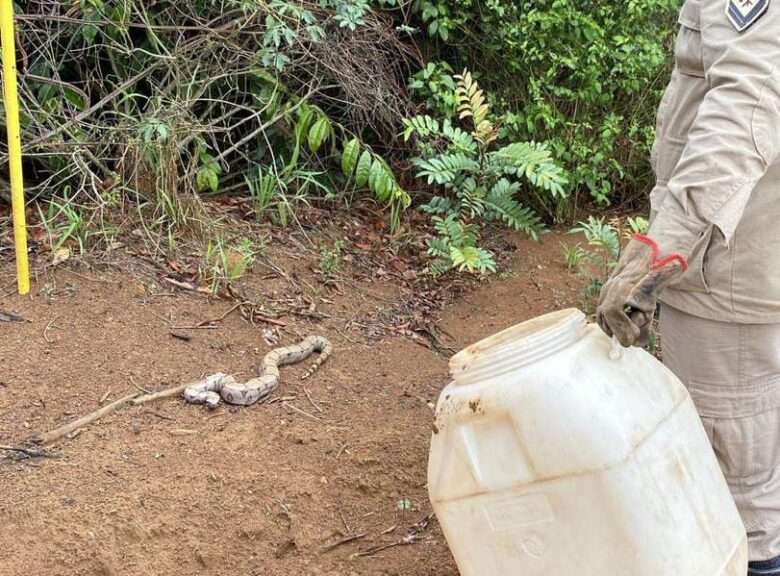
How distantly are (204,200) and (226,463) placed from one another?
2335 millimetres

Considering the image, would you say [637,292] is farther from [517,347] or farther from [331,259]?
[331,259]

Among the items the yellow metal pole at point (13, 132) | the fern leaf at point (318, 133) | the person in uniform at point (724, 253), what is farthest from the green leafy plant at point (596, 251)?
the yellow metal pole at point (13, 132)

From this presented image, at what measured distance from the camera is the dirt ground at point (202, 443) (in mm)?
3109

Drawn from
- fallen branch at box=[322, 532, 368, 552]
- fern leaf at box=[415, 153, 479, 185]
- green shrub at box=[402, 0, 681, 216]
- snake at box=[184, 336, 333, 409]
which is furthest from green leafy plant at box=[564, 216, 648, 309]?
fallen branch at box=[322, 532, 368, 552]

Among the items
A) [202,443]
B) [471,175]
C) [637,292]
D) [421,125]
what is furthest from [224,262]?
[637,292]

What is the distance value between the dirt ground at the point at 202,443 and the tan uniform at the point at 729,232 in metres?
1.07

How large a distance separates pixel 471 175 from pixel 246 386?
2362 mm

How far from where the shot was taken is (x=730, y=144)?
85.8 inches

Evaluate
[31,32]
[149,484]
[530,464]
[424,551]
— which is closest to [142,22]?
[31,32]

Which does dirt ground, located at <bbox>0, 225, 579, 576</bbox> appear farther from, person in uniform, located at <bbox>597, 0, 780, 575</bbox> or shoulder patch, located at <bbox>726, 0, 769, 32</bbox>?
shoulder patch, located at <bbox>726, 0, 769, 32</bbox>

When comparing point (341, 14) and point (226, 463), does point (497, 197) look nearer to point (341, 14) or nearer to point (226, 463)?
point (341, 14)

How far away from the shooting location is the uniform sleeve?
2182 millimetres

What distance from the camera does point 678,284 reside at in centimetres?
264

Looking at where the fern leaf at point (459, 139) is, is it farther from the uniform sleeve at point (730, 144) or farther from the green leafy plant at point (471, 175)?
the uniform sleeve at point (730, 144)
